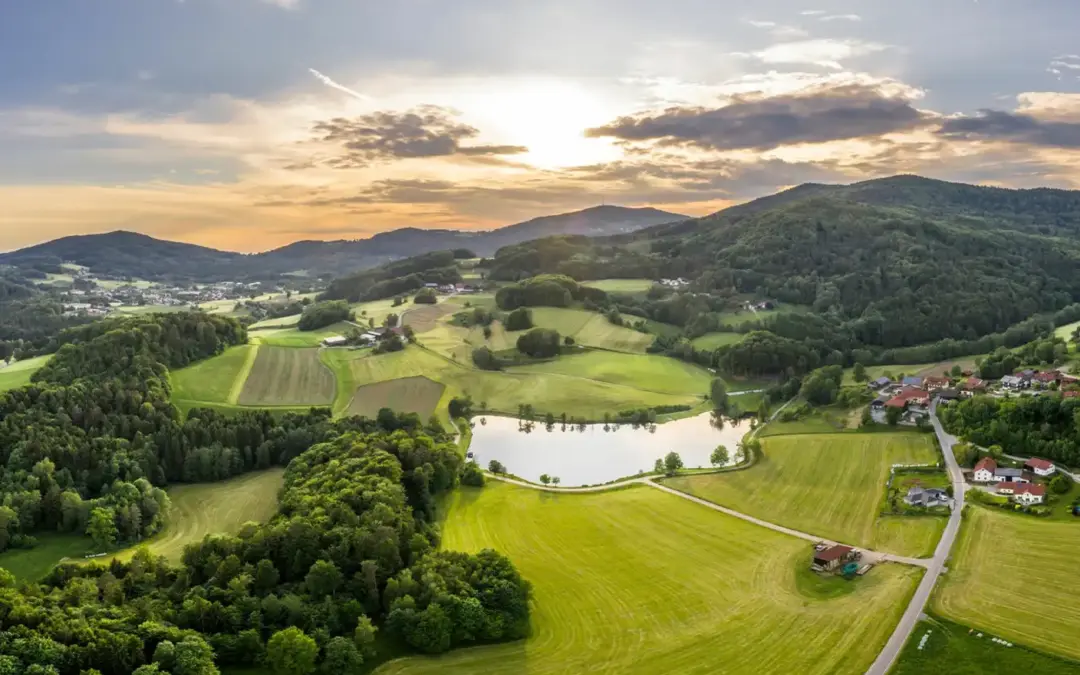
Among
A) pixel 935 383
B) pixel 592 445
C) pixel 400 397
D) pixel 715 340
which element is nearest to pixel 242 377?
pixel 400 397

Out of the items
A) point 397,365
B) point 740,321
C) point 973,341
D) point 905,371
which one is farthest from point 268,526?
point 973,341

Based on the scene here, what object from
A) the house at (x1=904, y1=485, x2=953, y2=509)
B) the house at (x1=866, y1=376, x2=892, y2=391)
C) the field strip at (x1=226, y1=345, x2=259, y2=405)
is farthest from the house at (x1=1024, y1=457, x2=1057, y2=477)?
the field strip at (x1=226, y1=345, x2=259, y2=405)

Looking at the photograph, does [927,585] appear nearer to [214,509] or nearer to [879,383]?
[879,383]

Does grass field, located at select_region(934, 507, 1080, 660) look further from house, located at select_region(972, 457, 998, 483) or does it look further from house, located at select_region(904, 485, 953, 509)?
house, located at select_region(972, 457, 998, 483)

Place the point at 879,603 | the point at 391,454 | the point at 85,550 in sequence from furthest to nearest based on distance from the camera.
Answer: the point at 391,454 < the point at 85,550 < the point at 879,603

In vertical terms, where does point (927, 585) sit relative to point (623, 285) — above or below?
below

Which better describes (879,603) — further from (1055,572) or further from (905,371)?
(905,371)

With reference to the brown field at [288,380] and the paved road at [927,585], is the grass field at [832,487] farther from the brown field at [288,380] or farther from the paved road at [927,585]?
the brown field at [288,380]
